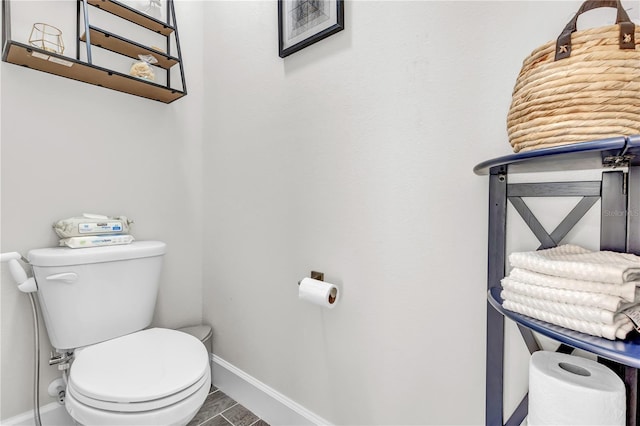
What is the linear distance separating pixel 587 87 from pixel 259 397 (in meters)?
1.55

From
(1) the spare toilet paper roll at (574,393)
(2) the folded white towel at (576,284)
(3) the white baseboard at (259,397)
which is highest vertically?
(2) the folded white towel at (576,284)

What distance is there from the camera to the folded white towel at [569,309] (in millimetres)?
481

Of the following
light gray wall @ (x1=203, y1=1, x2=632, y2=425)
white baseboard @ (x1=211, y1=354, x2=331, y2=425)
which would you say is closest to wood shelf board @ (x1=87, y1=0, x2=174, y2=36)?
light gray wall @ (x1=203, y1=1, x2=632, y2=425)

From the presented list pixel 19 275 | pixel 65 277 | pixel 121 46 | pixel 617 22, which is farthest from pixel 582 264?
pixel 121 46

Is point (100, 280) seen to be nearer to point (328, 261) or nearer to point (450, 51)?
point (328, 261)

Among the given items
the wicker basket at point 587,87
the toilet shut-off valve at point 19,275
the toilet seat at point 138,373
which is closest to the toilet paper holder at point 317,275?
the toilet seat at point 138,373

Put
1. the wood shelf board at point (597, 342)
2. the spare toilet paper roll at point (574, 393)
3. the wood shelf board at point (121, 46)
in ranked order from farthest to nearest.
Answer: the wood shelf board at point (121, 46) < the spare toilet paper roll at point (574, 393) < the wood shelf board at point (597, 342)

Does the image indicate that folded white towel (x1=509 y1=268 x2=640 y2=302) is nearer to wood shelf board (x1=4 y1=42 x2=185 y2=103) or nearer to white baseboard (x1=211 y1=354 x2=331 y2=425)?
white baseboard (x1=211 y1=354 x2=331 y2=425)

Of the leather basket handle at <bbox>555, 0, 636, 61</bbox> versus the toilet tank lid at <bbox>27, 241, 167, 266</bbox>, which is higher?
the leather basket handle at <bbox>555, 0, 636, 61</bbox>

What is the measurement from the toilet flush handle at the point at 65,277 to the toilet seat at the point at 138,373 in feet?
0.82

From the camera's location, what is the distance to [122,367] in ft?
3.18

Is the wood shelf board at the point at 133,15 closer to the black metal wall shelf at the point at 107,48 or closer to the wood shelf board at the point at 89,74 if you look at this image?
the black metal wall shelf at the point at 107,48

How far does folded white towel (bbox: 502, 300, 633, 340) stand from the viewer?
48 centimetres

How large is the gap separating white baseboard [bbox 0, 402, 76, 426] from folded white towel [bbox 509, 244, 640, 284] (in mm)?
1764
